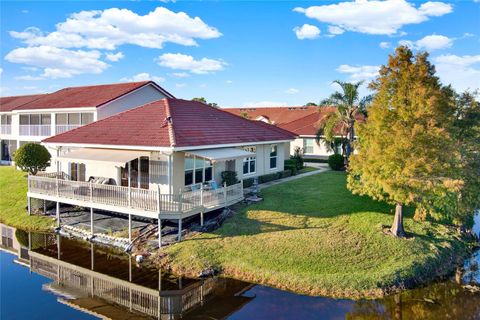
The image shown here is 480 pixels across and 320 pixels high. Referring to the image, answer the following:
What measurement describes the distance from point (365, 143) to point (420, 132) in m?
2.93

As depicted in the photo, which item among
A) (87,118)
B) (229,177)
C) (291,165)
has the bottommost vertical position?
(229,177)

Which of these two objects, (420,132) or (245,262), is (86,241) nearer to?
(245,262)

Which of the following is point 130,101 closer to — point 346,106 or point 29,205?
point 29,205

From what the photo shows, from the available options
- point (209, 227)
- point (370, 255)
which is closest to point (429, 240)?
point (370, 255)

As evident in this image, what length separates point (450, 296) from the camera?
15.9 m

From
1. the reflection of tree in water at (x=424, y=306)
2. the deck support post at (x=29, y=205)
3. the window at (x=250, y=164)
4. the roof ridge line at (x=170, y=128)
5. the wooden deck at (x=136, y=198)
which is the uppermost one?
the roof ridge line at (x=170, y=128)

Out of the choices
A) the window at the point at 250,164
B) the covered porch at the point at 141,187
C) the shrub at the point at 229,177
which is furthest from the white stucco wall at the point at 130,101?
the shrub at the point at 229,177

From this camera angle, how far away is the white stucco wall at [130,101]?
32.8 m

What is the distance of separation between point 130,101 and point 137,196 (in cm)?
1782

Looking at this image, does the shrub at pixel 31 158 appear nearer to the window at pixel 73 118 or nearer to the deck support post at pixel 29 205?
the deck support post at pixel 29 205

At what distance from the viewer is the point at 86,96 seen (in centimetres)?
3641

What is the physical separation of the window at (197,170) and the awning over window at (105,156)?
2499 millimetres

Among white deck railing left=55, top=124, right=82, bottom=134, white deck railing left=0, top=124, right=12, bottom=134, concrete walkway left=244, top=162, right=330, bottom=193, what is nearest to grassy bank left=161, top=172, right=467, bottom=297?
concrete walkway left=244, top=162, right=330, bottom=193

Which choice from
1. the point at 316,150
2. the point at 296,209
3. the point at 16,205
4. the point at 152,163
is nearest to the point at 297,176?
the point at 296,209
